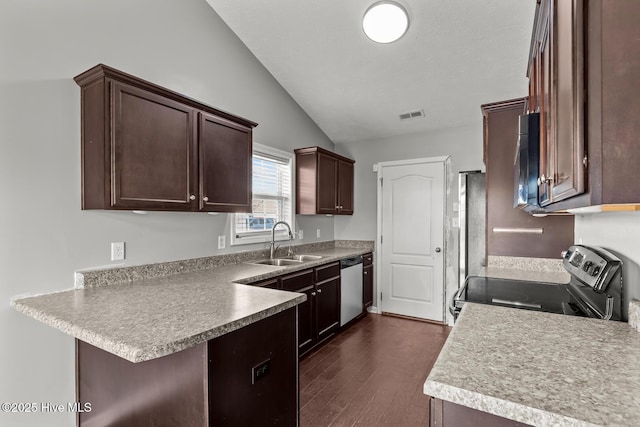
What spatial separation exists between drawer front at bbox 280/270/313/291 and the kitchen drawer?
16 centimetres

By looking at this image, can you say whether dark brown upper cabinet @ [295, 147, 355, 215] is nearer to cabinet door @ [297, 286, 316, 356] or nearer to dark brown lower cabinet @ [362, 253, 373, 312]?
dark brown lower cabinet @ [362, 253, 373, 312]

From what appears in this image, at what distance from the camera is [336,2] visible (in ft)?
8.54

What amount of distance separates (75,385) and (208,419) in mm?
1204

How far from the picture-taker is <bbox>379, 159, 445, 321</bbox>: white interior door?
162 inches

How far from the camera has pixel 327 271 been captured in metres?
3.43

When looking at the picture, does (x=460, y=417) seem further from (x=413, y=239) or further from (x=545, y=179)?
(x=413, y=239)

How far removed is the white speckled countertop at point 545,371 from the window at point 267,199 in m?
2.43

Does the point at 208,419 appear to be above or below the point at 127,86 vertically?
below

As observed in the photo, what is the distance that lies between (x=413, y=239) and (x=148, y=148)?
3380 mm

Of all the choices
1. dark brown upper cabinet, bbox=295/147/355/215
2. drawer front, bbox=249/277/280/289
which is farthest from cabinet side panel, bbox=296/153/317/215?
drawer front, bbox=249/277/280/289

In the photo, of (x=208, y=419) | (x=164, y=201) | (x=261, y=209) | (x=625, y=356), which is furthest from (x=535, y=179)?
(x=261, y=209)

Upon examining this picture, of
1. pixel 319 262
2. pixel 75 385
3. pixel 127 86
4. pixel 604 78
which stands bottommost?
pixel 75 385

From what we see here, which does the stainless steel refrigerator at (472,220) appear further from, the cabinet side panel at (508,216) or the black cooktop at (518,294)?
the black cooktop at (518,294)

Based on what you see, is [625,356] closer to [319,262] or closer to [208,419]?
[208,419]
